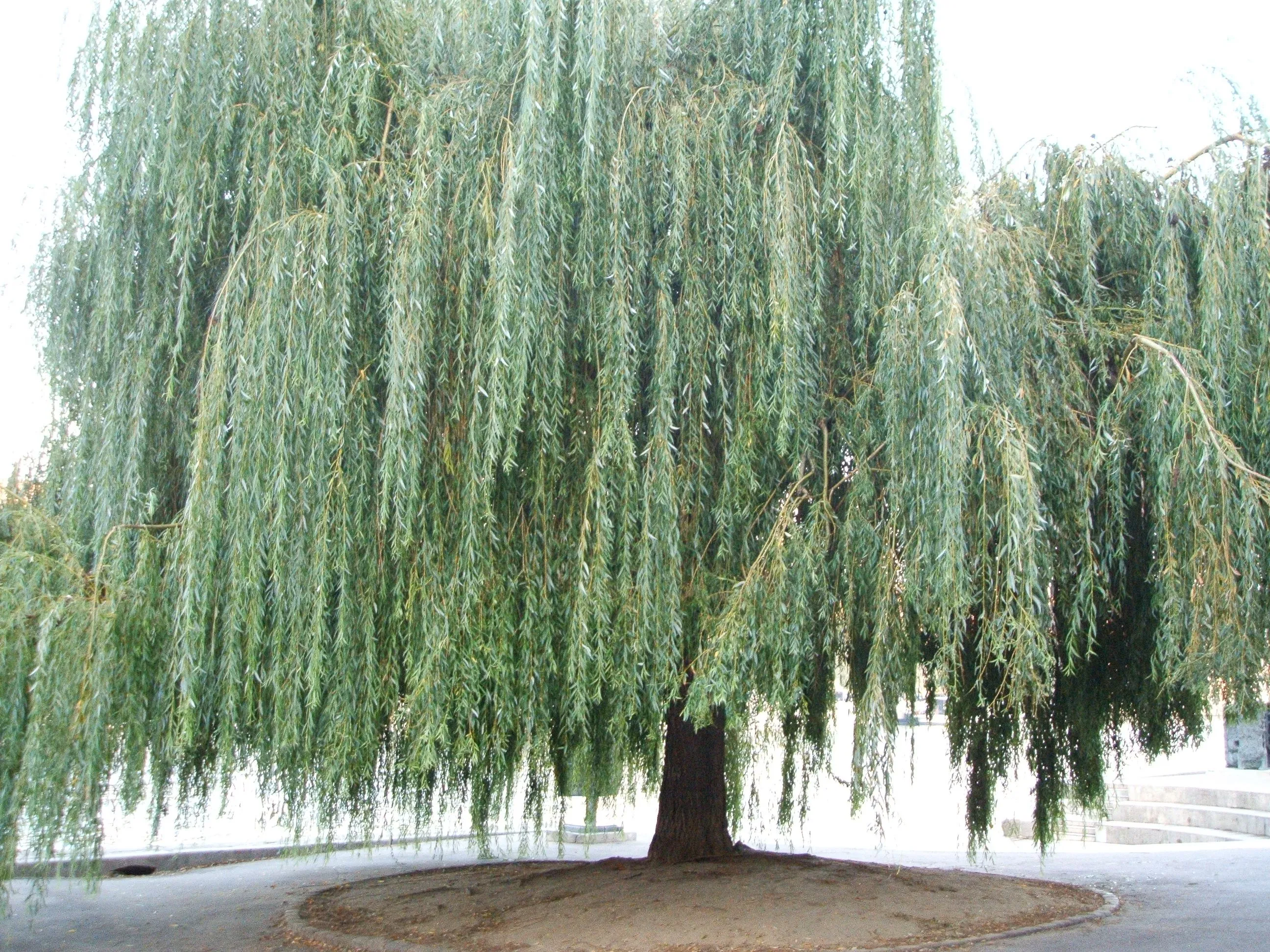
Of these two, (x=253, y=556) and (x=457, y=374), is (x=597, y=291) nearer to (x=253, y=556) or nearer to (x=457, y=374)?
(x=457, y=374)

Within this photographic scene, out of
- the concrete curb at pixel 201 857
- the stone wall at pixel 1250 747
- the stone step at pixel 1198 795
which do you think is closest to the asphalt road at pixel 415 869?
the concrete curb at pixel 201 857

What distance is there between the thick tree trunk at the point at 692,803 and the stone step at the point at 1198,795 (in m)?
7.98

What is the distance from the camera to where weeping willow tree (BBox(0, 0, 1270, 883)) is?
633cm

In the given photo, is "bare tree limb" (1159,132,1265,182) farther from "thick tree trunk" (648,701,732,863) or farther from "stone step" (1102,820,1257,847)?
"stone step" (1102,820,1257,847)

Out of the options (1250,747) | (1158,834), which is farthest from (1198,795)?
(1250,747)

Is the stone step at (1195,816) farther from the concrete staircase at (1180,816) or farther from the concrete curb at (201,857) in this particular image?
the concrete curb at (201,857)

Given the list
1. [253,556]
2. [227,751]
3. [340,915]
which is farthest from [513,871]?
[253,556]

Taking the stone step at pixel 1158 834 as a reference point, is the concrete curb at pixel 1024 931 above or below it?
above

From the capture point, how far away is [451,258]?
6785 mm

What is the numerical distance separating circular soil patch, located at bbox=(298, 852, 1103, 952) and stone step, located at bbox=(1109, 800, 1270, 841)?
6.61 m

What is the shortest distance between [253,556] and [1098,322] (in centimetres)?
550

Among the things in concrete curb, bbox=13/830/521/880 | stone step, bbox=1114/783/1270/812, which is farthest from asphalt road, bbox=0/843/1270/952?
stone step, bbox=1114/783/1270/812

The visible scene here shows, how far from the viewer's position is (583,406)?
698 centimetres

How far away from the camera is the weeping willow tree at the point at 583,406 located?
6.33 m
